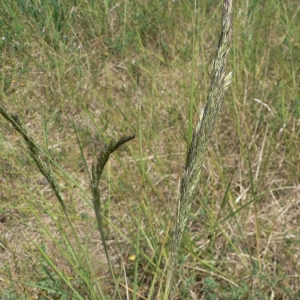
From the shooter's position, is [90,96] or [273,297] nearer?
[273,297]

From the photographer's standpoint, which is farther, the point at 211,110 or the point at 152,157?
the point at 152,157

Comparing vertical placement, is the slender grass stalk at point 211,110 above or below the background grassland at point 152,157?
above

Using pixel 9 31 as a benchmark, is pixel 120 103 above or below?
below

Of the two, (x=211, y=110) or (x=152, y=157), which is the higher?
(x=211, y=110)

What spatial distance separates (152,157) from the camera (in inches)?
83.7

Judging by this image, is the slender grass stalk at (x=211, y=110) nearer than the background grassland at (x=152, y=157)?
Yes

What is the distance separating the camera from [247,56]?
2357 mm

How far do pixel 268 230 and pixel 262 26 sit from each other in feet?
4.23

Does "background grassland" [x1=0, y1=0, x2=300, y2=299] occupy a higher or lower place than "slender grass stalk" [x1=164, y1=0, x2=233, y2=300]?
lower

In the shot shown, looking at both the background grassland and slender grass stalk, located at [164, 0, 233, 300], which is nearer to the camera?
slender grass stalk, located at [164, 0, 233, 300]

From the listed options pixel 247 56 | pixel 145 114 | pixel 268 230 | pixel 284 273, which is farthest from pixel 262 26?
pixel 284 273

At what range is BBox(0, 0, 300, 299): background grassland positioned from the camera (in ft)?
5.60

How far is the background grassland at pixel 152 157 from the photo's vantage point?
5.60 feet

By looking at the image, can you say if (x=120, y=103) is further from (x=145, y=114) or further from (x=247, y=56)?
(x=247, y=56)
